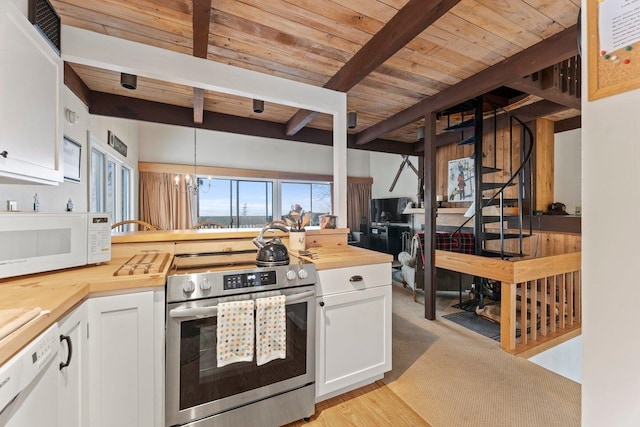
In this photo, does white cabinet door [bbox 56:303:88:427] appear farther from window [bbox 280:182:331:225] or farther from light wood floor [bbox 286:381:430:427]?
window [bbox 280:182:331:225]

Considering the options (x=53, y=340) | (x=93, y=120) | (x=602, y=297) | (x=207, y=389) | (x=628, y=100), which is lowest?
(x=207, y=389)

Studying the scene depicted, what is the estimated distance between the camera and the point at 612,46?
0.57 metres

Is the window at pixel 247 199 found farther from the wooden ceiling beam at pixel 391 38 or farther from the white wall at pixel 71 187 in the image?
the wooden ceiling beam at pixel 391 38

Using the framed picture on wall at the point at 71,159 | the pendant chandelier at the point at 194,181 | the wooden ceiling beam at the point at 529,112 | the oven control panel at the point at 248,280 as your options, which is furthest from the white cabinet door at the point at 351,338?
the pendant chandelier at the point at 194,181

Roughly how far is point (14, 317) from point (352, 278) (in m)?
1.45

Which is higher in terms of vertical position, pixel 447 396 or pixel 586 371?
pixel 586 371

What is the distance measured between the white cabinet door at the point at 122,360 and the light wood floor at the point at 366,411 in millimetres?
816

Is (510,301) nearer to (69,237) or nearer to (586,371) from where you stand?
(586,371)

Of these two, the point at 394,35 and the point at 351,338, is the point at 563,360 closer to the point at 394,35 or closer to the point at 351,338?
the point at 351,338

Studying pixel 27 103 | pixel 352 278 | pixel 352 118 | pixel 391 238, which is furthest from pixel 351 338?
pixel 391 238

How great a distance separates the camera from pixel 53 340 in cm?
88

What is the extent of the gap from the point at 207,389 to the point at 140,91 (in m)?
3.03

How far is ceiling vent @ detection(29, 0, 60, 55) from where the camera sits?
4.51 feet

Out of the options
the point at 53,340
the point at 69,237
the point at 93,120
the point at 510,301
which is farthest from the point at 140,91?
the point at 510,301
